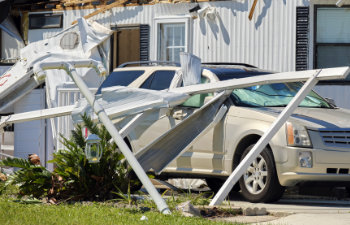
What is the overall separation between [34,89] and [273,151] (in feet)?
30.5

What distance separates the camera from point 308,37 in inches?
668

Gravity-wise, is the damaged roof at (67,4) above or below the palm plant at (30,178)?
above

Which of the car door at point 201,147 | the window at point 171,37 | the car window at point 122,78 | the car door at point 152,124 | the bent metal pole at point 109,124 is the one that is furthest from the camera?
the window at point 171,37

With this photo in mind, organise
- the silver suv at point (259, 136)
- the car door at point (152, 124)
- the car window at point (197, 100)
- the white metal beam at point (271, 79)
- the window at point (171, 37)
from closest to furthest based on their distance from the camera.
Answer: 1. the white metal beam at point (271, 79)
2. the silver suv at point (259, 136)
3. the car window at point (197, 100)
4. the car door at point (152, 124)
5. the window at point (171, 37)

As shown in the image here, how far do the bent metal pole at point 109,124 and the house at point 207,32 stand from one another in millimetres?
5032

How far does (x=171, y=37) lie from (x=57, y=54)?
248 cm

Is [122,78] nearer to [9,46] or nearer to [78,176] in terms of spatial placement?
[78,176]

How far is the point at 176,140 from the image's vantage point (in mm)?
11055

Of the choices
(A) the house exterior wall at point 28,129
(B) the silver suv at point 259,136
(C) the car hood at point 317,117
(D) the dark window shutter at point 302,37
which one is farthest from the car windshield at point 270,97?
(A) the house exterior wall at point 28,129

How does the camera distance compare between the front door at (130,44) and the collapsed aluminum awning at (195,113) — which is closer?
the collapsed aluminum awning at (195,113)

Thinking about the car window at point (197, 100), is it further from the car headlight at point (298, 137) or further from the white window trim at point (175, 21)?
the white window trim at point (175, 21)

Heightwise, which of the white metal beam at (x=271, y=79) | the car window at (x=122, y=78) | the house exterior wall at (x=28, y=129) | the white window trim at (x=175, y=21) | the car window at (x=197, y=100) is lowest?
the house exterior wall at (x=28, y=129)

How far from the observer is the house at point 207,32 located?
1698 centimetres

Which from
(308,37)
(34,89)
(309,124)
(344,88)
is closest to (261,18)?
(308,37)
